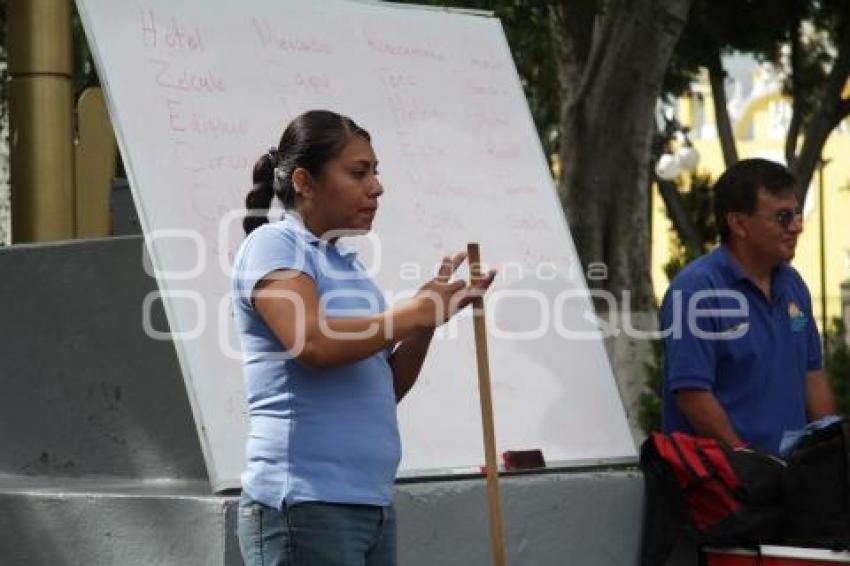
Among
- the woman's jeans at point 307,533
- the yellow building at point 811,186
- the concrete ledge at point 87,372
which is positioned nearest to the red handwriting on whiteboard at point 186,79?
the concrete ledge at point 87,372

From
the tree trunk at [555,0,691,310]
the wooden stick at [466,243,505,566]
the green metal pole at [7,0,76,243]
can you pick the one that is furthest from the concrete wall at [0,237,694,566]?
the tree trunk at [555,0,691,310]

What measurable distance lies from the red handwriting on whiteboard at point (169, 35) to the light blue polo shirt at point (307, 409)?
1.68 meters

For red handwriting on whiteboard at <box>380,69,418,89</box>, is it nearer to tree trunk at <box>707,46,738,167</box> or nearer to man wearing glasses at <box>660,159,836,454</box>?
man wearing glasses at <box>660,159,836,454</box>

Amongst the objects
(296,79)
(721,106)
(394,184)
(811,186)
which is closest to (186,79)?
(296,79)

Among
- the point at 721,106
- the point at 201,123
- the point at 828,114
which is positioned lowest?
the point at 201,123

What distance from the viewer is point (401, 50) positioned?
20.7 ft

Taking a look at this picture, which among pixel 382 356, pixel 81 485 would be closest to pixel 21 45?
pixel 81 485

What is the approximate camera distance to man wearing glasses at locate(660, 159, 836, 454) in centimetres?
561

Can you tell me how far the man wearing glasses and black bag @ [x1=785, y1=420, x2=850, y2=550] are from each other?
0.21 metres

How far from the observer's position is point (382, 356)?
4.16 metres

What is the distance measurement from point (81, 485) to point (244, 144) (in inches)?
41.6

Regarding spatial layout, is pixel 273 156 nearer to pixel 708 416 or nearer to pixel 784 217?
pixel 708 416

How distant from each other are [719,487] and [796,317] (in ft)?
2.22

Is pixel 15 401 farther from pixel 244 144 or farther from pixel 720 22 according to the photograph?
pixel 720 22
